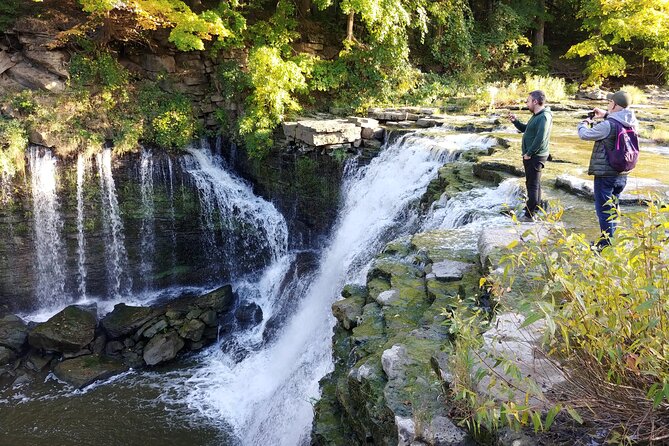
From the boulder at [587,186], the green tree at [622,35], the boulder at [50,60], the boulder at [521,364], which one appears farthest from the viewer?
the green tree at [622,35]

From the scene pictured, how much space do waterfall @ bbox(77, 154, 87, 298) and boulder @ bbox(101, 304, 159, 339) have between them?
123 cm

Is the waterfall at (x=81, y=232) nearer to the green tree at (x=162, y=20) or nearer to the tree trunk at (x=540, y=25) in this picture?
the green tree at (x=162, y=20)

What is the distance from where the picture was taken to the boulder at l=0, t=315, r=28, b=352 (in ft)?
32.2

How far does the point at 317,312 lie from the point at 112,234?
5.72 m

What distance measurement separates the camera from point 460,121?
447 inches

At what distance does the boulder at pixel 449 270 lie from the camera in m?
4.94

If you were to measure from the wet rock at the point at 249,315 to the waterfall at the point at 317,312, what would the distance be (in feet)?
3.01

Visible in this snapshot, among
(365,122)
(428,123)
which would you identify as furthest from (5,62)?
(428,123)

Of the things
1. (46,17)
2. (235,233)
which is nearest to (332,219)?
(235,233)

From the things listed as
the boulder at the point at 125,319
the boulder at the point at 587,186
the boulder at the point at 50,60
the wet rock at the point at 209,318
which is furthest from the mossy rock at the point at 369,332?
the boulder at the point at 50,60

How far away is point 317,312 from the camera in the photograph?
8.37 m

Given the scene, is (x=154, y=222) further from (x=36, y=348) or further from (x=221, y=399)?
(x=221, y=399)

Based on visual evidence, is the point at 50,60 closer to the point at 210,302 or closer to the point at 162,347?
the point at 210,302

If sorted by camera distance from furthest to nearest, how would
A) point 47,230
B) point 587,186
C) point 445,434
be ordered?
point 47,230
point 587,186
point 445,434
